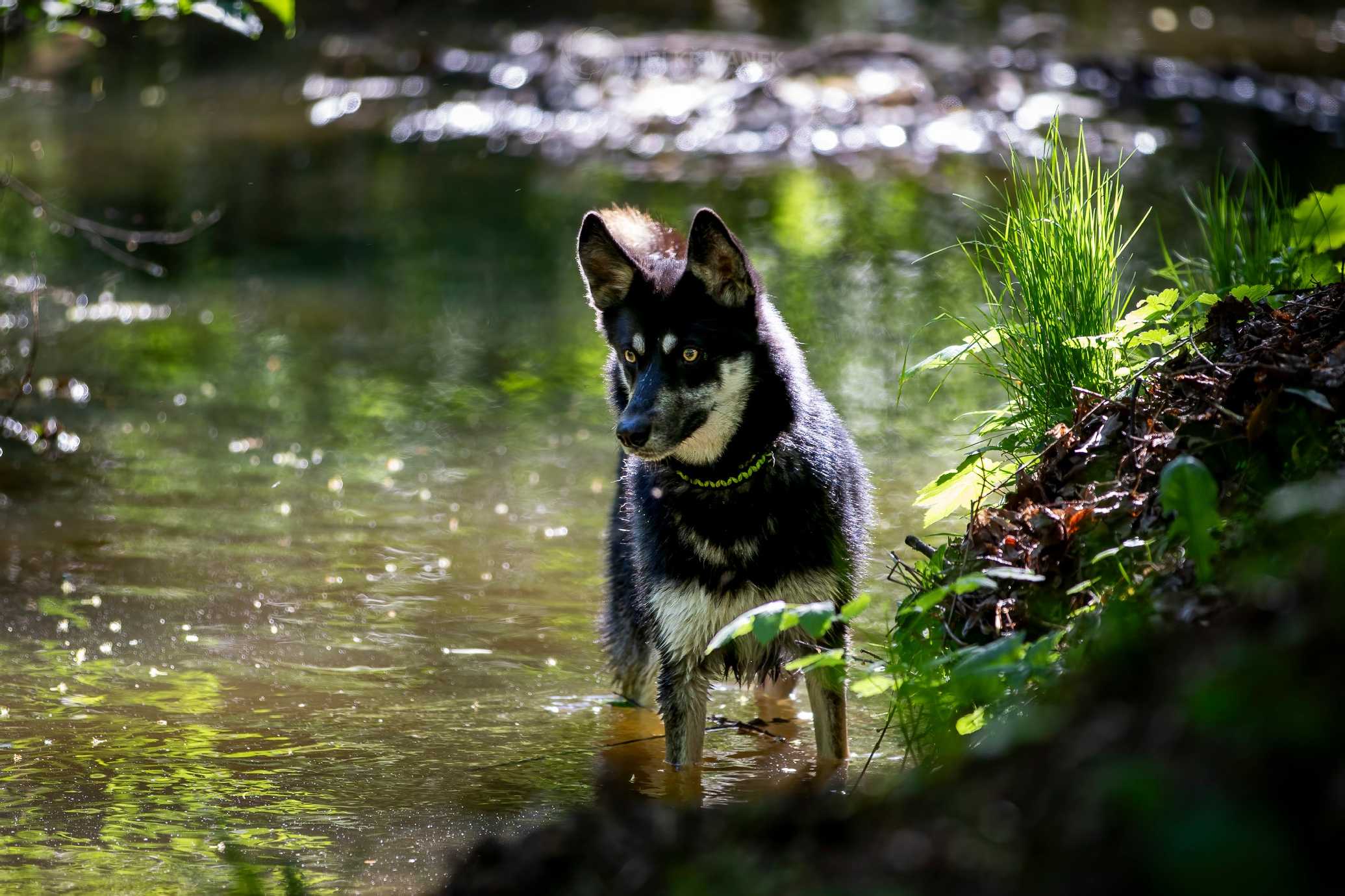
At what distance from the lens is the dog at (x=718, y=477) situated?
175 inches

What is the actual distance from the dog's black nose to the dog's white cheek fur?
0.20m

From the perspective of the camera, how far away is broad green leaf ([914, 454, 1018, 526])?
13.6ft

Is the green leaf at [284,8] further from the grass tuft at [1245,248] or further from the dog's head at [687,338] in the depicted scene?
the grass tuft at [1245,248]

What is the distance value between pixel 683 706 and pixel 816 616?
1561mm

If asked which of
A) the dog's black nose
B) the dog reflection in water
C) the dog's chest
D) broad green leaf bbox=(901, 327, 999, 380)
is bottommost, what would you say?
the dog reflection in water

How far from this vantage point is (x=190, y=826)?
4.00 metres

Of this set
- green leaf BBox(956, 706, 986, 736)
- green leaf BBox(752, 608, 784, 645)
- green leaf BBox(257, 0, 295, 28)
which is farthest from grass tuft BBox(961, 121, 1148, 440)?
green leaf BBox(257, 0, 295, 28)

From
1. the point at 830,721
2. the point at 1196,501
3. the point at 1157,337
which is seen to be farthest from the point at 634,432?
the point at 1196,501

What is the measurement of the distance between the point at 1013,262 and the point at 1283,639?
309cm

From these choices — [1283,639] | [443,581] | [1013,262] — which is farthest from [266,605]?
[1283,639]

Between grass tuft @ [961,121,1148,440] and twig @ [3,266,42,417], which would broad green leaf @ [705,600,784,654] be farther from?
twig @ [3,266,42,417]

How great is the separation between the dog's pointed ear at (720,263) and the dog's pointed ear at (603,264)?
0.26m

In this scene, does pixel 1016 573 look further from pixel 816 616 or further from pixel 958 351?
pixel 958 351

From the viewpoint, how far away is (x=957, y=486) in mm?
4215
